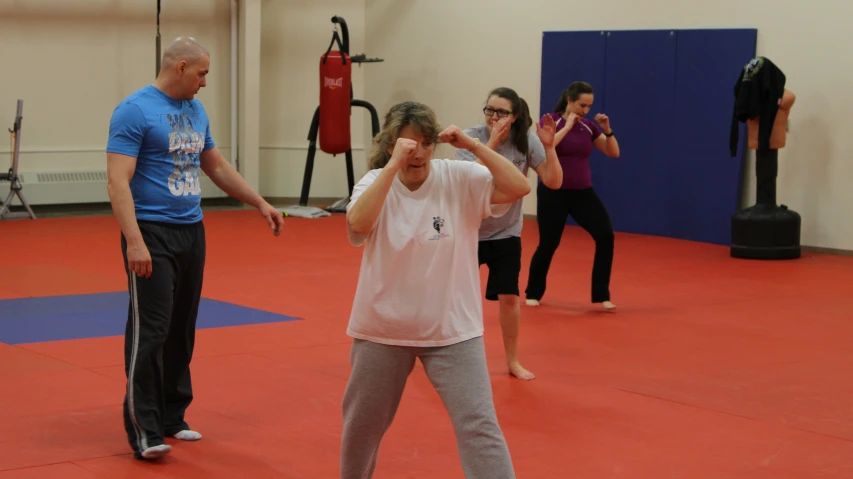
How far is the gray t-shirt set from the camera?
5680 mm

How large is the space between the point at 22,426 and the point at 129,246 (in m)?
1.12

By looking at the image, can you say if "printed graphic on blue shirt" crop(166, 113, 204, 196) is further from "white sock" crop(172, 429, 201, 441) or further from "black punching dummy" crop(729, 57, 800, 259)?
"black punching dummy" crop(729, 57, 800, 259)

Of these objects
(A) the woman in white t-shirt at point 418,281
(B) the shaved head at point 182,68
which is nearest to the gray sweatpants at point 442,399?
(A) the woman in white t-shirt at point 418,281

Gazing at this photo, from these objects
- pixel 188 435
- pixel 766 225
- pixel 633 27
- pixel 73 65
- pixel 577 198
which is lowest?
pixel 188 435

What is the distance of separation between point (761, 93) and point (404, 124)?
8.36 m

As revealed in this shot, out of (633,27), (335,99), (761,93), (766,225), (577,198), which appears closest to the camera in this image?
(577,198)

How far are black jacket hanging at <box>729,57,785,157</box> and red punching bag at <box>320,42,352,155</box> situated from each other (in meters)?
5.25

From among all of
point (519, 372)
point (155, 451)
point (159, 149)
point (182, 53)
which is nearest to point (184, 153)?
point (159, 149)

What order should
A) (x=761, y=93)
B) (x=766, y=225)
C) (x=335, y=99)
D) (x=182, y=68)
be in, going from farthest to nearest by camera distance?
(x=335, y=99), (x=761, y=93), (x=766, y=225), (x=182, y=68)

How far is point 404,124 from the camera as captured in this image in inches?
132

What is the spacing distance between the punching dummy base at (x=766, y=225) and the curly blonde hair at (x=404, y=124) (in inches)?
319

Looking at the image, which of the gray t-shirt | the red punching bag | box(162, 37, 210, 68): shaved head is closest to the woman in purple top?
the gray t-shirt

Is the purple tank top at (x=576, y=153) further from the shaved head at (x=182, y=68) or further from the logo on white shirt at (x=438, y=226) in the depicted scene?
the logo on white shirt at (x=438, y=226)

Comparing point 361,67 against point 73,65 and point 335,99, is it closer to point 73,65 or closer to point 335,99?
point 335,99
